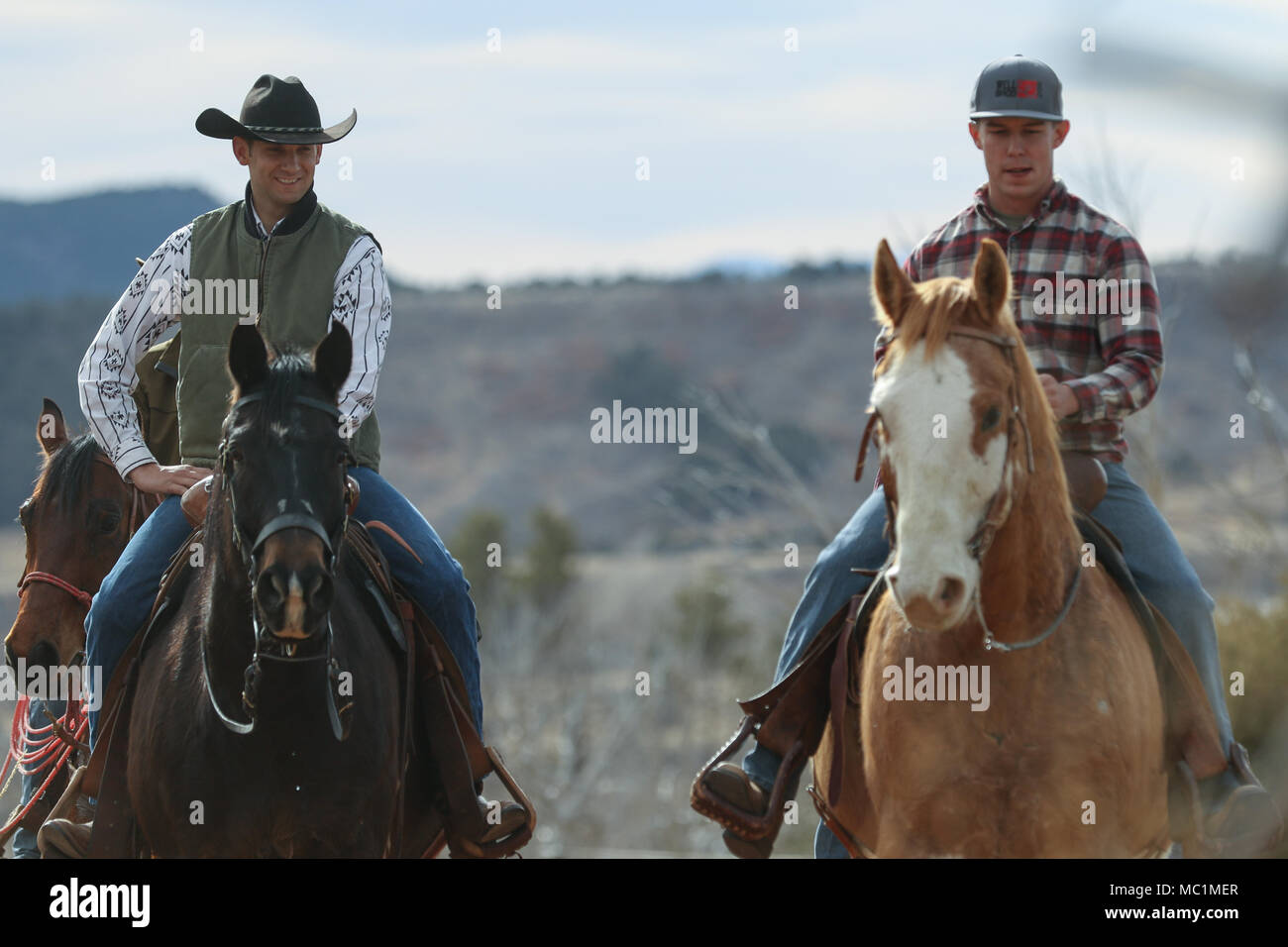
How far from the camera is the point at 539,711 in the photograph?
47469 millimetres

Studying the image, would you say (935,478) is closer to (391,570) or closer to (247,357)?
(247,357)

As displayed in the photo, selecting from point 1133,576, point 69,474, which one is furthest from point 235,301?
point 1133,576

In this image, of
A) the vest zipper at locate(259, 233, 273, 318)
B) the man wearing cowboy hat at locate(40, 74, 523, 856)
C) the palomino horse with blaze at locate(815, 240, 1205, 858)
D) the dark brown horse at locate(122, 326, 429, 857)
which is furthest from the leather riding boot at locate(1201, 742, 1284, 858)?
the vest zipper at locate(259, 233, 273, 318)

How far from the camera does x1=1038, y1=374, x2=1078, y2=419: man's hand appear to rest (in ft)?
20.5

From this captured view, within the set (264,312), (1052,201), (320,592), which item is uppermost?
(1052,201)

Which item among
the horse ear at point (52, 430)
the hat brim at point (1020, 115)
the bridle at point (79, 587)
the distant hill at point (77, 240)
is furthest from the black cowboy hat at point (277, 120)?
the distant hill at point (77, 240)

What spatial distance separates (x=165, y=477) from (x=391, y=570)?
99 cm

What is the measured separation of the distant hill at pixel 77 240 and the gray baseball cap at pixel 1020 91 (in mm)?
104997

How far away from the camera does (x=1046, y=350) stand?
6867 millimetres

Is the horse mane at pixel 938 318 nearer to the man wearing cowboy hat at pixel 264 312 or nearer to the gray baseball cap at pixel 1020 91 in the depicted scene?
the gray baseball cap at pixel 1020 91

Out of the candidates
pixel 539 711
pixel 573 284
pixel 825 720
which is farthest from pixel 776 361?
pixel 825 720

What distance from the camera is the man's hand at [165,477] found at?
680 centimetres
